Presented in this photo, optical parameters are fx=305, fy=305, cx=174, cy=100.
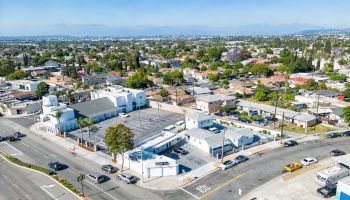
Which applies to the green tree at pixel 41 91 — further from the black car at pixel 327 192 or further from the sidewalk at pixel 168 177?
the black car at pixel 327 192

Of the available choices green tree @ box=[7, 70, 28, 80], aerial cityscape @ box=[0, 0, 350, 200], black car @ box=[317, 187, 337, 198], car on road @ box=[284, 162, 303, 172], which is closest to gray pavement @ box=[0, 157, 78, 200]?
aerial cityscape @ box=[0, 0, 350, 200]

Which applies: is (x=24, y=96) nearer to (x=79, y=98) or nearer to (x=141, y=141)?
(x=79, y=98)

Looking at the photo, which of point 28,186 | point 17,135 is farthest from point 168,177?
point 17,135

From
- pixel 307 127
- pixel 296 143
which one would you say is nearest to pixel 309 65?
pixel 307 127

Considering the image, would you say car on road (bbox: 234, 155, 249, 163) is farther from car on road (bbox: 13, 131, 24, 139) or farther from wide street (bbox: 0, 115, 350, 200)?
car on road (bbox: 13, 131, 24, 139)

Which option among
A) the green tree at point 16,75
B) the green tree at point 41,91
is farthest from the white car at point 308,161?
the green tree at point 16,75

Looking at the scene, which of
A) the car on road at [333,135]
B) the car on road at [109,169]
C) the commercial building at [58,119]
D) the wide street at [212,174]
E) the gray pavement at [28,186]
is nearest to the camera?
the wide street at [212,174]
